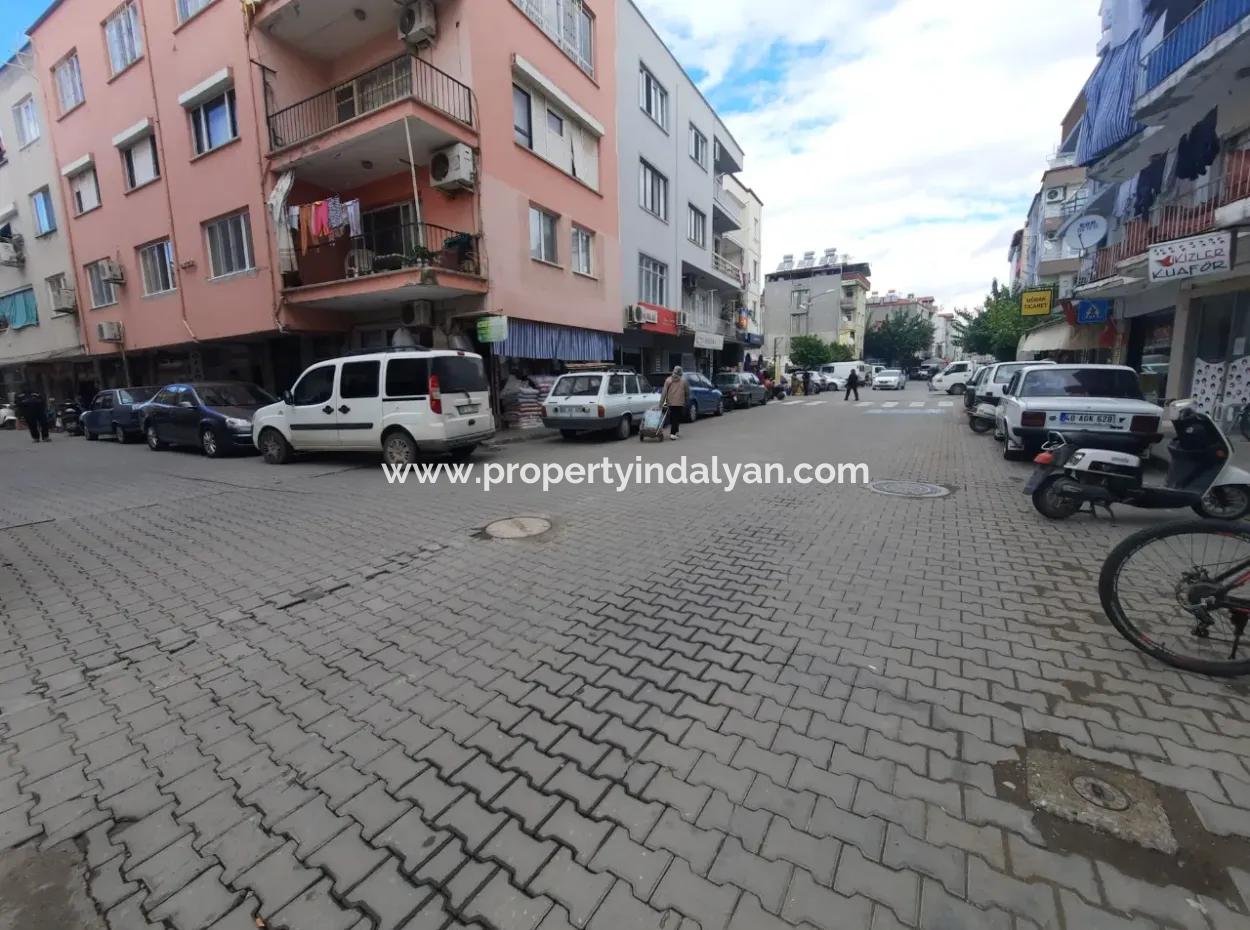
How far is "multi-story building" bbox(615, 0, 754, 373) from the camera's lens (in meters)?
19.3

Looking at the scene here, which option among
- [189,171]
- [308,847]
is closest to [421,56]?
[189,171]

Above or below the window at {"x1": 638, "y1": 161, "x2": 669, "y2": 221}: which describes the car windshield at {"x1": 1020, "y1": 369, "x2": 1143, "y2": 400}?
below

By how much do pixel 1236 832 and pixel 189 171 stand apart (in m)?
22.6

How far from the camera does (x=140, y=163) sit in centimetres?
1752

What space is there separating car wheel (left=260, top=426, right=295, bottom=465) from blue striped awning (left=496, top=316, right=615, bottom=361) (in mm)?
5620

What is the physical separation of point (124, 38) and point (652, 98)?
56.6 feet

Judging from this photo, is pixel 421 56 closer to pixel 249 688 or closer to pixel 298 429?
pixel 298 429

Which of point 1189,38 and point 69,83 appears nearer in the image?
point 1189,38

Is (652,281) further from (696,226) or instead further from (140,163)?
(140,163)

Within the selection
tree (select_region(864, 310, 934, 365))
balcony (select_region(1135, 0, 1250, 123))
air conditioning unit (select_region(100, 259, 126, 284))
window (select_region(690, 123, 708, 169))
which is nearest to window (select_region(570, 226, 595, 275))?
window (select_region(690, 123, 708, 169))

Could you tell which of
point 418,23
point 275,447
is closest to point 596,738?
point 275,447

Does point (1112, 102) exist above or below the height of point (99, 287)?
above

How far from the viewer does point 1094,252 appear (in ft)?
55.5

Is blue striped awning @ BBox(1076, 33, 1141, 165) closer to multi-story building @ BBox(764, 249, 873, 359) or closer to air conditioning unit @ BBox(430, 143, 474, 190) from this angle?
air conditioning unit @ BBox(430, 143, 474, 190)
